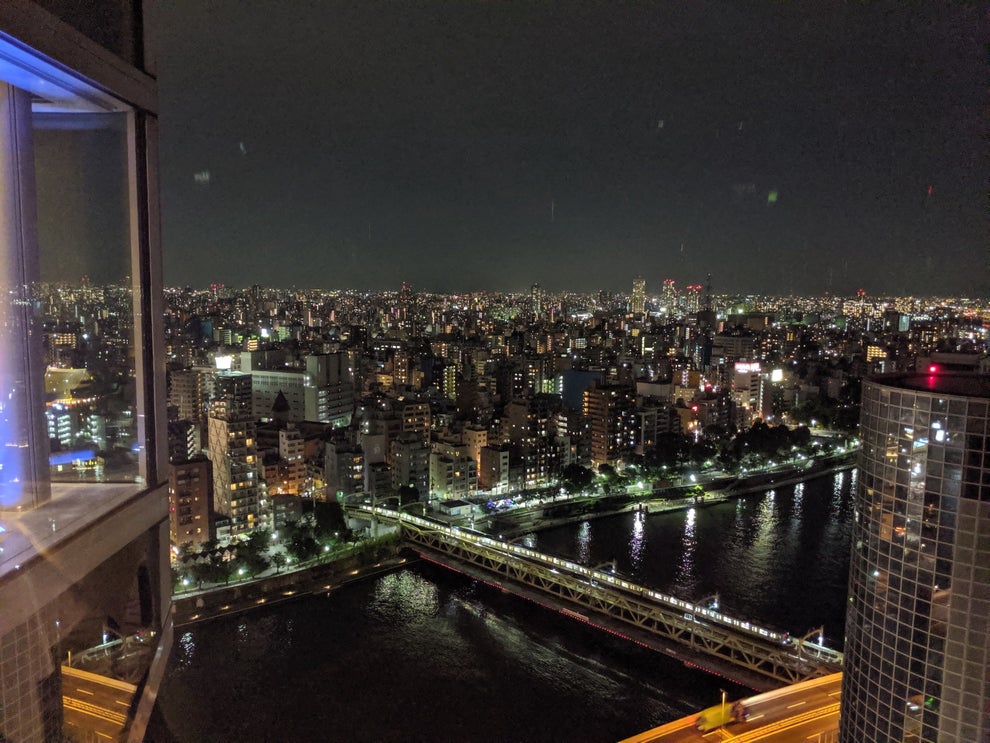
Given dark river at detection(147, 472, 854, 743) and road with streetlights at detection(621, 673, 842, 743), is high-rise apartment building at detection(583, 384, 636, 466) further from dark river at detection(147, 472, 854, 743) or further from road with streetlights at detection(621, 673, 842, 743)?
road with streetlights at detection(621, 673, 842, 743)

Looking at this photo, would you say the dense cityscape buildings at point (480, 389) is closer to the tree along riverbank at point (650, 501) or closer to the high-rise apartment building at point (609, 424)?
the high-rise apartment building at point (609, 424)

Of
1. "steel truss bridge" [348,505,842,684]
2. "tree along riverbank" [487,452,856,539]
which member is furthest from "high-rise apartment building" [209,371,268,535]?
"tree along riverbank" [487,452,856,539]

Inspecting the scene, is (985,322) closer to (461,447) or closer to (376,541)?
(461,447)

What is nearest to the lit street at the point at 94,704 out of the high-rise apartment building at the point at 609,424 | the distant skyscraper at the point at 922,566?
the distant skyscraper at the point at 922,566

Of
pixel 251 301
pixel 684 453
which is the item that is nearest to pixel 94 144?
pixel 684 453

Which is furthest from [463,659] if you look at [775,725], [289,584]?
[775,725]
